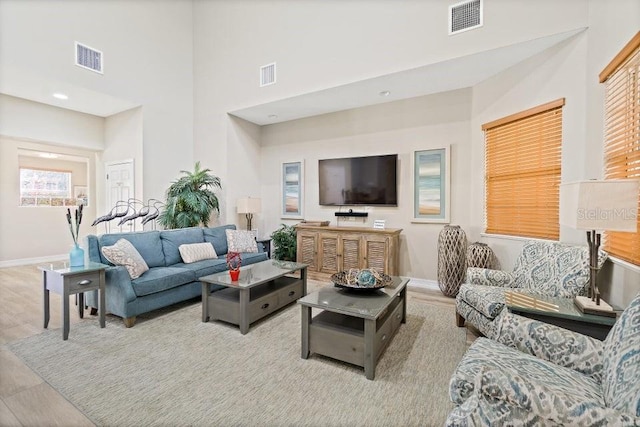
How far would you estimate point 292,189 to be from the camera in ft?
18.5

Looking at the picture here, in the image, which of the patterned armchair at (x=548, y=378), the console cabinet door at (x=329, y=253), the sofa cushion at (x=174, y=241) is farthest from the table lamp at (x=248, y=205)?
the patterned armchair at (x=548, y=378)

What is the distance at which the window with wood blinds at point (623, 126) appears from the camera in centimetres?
197

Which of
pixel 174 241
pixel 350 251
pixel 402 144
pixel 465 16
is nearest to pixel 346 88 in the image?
pixel 402 144

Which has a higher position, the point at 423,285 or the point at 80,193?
the point at 80,193

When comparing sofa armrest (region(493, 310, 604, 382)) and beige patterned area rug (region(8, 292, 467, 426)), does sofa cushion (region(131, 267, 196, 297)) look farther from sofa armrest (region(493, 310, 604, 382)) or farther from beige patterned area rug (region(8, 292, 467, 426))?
sofa armrest (region(493, 310, 604, 382))

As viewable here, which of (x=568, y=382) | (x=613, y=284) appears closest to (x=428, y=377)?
(x=568, y=382)

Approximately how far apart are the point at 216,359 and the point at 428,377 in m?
1.62

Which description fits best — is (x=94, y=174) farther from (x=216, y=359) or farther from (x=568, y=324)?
(x=568, y=324)

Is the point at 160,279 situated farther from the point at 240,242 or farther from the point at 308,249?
the point at 308,249

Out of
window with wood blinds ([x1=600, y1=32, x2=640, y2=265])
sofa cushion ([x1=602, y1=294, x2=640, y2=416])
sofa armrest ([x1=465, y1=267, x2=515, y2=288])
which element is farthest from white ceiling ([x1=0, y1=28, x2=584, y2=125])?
sofa cushion ([x1=602, y1=294, x2=640, y2=416])

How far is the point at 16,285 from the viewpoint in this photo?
4.32 meters

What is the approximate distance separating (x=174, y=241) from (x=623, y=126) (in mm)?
4677

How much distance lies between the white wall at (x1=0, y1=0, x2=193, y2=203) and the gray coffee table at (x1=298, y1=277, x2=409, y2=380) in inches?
169

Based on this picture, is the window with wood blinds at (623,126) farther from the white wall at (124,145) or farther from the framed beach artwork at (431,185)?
the white wall at (124,145)
